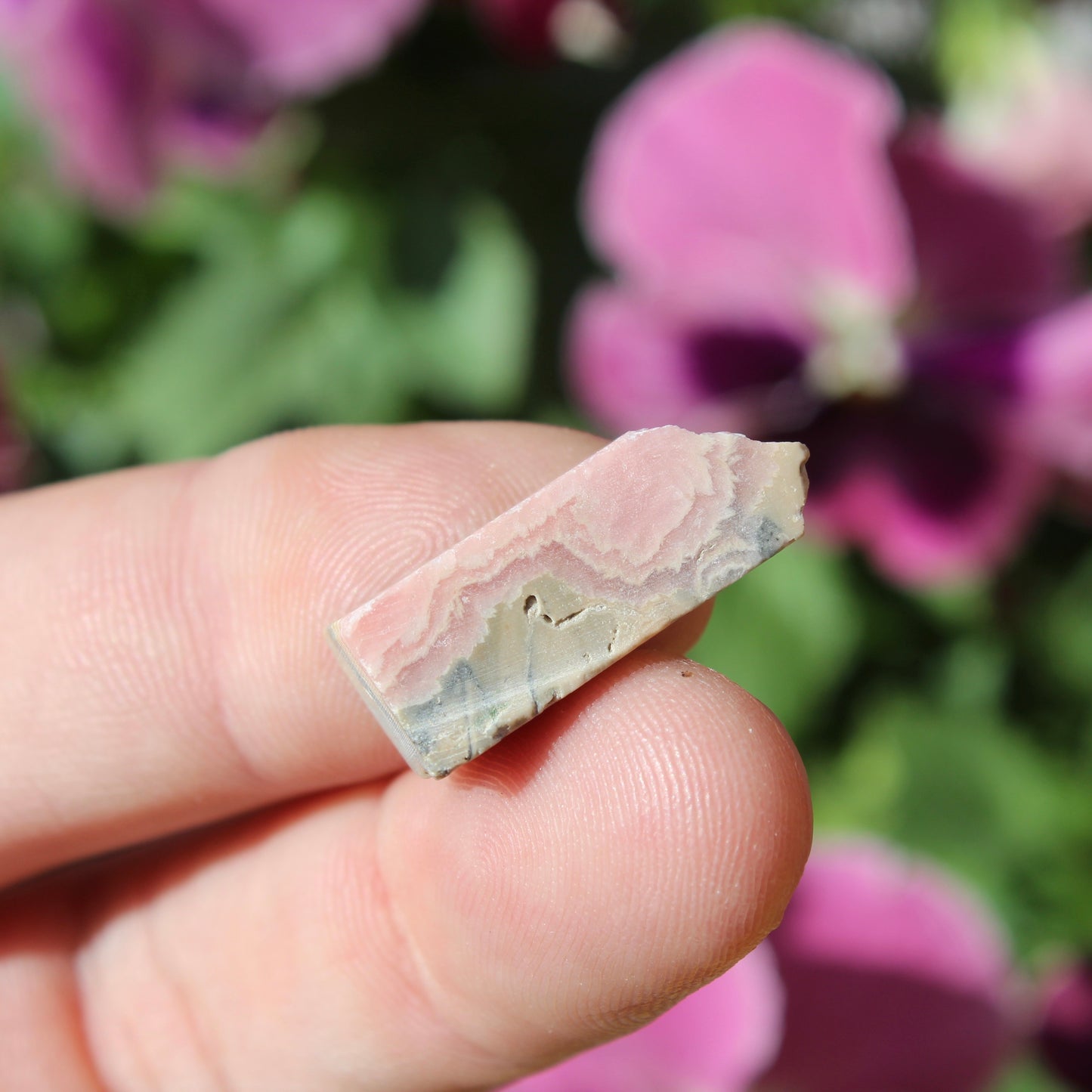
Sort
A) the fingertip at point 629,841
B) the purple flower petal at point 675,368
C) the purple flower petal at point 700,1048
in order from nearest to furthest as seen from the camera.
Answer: the fingertip at point 629,841 < the purple flower petal at point 700,1048 < the purple flower petal at point 675,368

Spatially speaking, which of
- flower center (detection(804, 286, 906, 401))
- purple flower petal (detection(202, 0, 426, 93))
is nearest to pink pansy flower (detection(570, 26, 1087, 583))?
flower center (detection(804, 286, 906, 401))

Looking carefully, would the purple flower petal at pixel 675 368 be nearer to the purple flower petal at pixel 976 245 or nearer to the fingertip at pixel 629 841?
the purple flower petal at pixel 976 245

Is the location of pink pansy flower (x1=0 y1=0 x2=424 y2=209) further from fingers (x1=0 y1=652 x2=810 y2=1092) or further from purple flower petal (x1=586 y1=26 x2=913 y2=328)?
fingers (x1=0 y1=652 x2=810 y2=1092)

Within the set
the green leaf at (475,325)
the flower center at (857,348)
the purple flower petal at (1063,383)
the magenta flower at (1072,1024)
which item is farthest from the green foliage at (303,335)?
the magenta flower at (1072,1024)

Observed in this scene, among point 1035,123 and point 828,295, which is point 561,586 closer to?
point 828,295

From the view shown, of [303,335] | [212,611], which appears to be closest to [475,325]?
[303,335]

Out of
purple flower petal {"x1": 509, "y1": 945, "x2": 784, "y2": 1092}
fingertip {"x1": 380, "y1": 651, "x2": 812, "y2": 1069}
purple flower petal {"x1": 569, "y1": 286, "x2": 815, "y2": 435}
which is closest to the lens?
fingertip {"x1": 380, "y1": 651, "x2": 812, "y2": 1069}

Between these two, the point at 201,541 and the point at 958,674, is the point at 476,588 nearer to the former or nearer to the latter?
the point at 201,541
